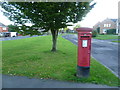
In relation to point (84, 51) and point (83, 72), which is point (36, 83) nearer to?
point (83, 72)

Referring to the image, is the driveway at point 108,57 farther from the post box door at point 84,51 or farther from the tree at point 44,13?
the tree at point 44,13

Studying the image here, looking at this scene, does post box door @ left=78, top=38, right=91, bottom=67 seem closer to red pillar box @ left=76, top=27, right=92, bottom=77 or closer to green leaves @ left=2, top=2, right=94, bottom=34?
red pillar box @ left=76, top=27, right=92, bottom=77

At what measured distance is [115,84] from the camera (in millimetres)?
4035

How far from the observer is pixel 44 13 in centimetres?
747

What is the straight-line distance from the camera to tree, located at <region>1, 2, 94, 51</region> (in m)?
7.39

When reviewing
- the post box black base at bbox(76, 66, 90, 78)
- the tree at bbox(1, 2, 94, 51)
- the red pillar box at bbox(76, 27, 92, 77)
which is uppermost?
the tree at bbox(1, 2, 94, 51)

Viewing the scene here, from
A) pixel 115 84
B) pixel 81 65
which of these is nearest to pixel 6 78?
pixel 81 65

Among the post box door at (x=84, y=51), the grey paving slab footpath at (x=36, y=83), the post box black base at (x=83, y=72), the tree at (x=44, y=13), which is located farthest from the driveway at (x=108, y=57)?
the tree at (x=44, y=13)

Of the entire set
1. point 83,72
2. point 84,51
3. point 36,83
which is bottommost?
point 36,83

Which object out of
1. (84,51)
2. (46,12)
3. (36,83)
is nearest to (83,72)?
(84,51)

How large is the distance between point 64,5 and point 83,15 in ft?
5.15

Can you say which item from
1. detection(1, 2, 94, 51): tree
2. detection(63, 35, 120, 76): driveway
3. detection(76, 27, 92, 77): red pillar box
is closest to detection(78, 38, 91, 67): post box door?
detection(76, 27, 92, 77): red pillar box

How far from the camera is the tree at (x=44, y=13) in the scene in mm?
7387

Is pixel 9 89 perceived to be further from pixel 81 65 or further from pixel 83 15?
pixel 83 15
